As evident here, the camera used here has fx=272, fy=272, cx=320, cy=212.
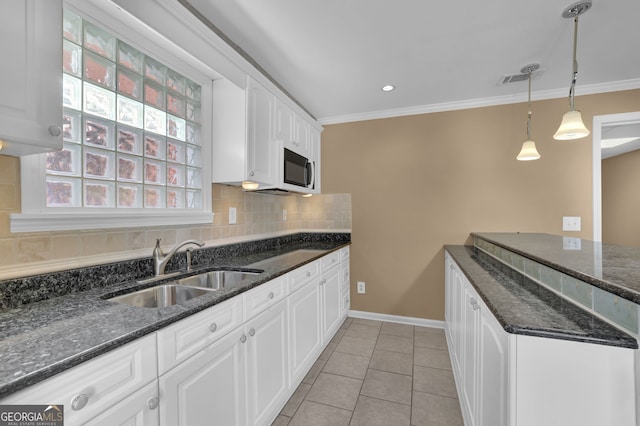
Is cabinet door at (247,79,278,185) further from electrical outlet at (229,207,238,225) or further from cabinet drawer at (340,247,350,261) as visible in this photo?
cabinet drawer at (340,247,350,261)

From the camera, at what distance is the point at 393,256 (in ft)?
10.0

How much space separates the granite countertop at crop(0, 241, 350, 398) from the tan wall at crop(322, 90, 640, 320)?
217cm

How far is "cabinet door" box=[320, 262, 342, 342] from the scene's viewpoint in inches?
92.8

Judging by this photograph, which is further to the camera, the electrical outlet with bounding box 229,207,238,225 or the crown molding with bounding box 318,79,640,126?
A: the crown molding with bounding box 318,79,640,126

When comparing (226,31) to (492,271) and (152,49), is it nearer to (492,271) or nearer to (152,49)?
(152,49)

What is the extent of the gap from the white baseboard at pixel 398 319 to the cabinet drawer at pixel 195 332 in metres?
2.18

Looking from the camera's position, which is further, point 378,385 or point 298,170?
point 298,170

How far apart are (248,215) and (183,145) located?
→ 2.75ft

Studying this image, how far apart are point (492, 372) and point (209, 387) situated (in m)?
1.13

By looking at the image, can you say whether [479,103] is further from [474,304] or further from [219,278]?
[219,278]

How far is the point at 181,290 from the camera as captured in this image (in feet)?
4.77

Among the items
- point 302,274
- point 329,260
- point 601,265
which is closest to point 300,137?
point 329,260

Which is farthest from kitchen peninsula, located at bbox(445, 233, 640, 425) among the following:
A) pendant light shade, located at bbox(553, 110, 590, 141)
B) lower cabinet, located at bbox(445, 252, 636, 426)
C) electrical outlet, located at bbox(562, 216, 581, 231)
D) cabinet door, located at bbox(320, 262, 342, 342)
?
electrical outlet, located at bbox(562, 216, 581, 231)
